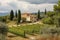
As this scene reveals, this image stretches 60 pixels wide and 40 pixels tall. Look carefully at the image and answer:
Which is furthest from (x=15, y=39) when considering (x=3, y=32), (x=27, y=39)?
(x=3, y=32)

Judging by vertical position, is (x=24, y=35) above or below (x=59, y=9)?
below

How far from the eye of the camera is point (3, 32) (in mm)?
10484

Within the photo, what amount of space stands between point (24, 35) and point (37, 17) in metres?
14.3

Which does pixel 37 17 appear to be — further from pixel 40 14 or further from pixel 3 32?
pixel 3 32

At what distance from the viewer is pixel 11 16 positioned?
91.7 ft

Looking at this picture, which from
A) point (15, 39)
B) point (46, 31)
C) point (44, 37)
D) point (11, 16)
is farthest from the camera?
point (11, 16)

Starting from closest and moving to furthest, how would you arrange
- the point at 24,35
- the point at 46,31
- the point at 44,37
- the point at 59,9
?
the point at 44,37 < the point at 46,31 < the point at 24,35 < the point at 59,9

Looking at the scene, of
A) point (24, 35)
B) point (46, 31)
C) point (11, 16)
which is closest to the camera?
point (46, 31)

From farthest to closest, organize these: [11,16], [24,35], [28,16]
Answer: [28,16]
[11,16]
[24,35]

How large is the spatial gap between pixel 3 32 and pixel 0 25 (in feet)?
1.39

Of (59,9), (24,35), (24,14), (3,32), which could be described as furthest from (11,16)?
(3,32)

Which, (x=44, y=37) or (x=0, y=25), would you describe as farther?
(x=0, y=25)

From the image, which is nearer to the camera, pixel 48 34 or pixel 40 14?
pixel 48 34

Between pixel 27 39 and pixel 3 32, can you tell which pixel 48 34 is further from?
pixel 27 39
